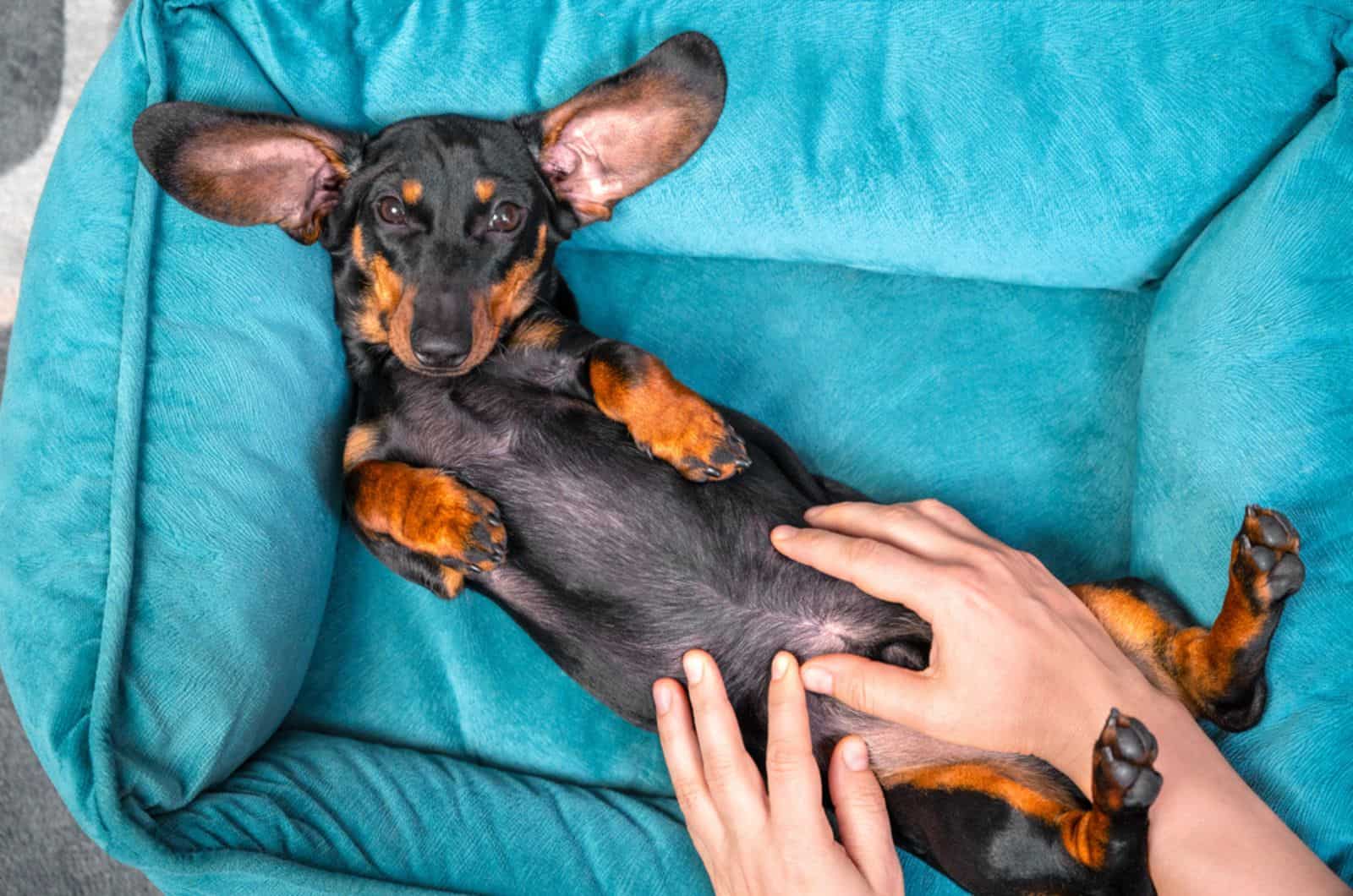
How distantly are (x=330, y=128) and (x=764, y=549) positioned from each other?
4.07ft

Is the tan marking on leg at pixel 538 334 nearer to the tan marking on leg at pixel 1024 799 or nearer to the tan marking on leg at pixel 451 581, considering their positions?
the tan marking on leg at pixel 451 581

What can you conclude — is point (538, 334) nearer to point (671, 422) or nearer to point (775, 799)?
point (671, 422)

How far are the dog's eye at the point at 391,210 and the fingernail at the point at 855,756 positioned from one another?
52.3 inches

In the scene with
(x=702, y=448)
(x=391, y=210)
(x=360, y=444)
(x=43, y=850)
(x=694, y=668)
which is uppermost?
(x=391, y=210)

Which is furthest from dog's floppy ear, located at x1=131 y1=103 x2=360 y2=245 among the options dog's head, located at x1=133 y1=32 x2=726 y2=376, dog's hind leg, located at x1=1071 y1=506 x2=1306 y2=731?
dog's hind leg, located at x1=1071 y1=506 x2=1306 y2=731

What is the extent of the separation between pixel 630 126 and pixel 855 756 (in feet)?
4.35

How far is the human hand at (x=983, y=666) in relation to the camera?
1.67 meters

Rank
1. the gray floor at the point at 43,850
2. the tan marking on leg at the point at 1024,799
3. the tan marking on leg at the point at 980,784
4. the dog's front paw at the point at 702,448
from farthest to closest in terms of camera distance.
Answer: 1. the gray floor at the point at 43,850
2. the dog's front paw at the point at 702,448
3. the tan marking on leg at the point at 980,784
4. the tan marking on leg at the point at 1024,799

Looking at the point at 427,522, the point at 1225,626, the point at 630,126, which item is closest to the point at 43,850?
the point at 427,522

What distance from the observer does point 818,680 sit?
5.87 ft

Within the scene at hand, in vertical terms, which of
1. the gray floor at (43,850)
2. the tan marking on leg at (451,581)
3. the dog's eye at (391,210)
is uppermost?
the dog's eye at (391,210)

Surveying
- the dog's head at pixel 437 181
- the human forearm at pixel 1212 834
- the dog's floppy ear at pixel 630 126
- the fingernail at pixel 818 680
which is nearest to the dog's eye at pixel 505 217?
the dog's head at pixel 437 181

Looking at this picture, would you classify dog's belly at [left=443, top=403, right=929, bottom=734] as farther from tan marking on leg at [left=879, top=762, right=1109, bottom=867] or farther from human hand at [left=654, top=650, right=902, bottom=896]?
tan marking on leg at [left=879, top=762, right=1109, bottom=867]

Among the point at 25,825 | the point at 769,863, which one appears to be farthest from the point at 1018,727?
the point at 25,825
